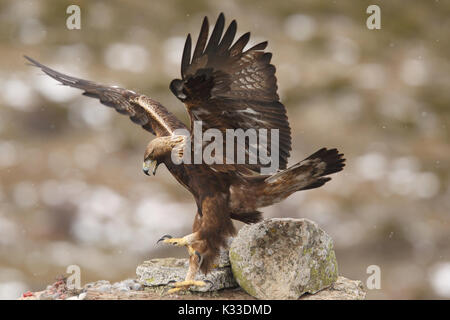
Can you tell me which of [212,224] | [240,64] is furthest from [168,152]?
[240,64]

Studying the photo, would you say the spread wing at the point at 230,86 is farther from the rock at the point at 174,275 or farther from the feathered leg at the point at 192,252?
the rock at the point at 174,275

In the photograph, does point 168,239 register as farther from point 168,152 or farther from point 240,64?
point 240,64

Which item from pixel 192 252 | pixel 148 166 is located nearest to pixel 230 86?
pixel 148 166

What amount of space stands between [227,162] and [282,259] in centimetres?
93

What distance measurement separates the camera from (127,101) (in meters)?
5.01

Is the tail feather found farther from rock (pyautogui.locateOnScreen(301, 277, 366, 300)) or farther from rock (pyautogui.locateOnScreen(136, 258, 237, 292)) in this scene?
rock (pyautogui.locateOnScreen(301, 277, 366, 300))

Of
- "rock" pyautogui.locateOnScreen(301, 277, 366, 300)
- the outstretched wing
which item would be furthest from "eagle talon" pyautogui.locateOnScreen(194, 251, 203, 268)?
the outstretched wing

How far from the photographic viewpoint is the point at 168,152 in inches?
174

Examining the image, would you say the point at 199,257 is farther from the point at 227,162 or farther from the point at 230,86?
the point at 230,86

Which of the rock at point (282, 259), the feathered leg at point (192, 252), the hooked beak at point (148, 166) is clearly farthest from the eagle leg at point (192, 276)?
the hooked beak at point (148, 166)

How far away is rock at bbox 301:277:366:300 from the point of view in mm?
4477

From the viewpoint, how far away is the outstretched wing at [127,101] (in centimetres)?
490
